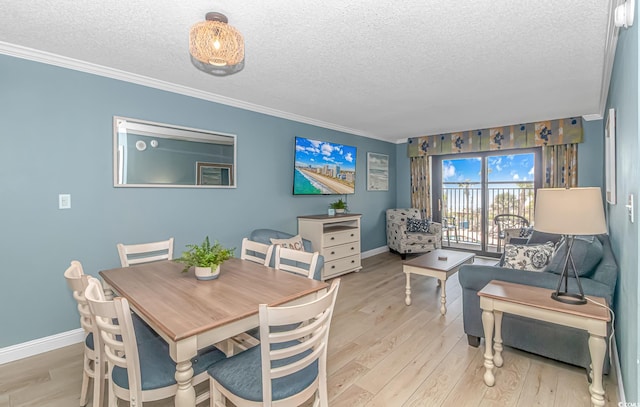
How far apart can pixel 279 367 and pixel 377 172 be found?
5.08m

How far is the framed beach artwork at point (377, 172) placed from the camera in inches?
229

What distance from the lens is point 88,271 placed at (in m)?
2.63

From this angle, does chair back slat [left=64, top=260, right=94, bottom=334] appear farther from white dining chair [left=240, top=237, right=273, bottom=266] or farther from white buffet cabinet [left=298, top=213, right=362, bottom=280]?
white buffet cabinet [left=298, top=213, right=362, bottom=280]

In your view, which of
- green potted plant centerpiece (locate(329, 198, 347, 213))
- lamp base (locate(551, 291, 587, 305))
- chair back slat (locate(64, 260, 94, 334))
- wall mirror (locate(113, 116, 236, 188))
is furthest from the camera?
green potted plant centerpiece (locate(329, 198, 347, 213))

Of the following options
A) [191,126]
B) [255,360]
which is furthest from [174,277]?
[191,126]

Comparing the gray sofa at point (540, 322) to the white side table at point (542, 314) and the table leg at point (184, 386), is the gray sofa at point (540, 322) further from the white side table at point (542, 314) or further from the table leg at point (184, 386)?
the table leg at point (184, 386)

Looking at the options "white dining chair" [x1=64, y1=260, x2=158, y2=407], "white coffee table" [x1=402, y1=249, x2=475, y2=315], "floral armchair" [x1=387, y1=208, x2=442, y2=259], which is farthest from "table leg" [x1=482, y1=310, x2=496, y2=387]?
"floral armchair" [x1=387, y1=208, x2=442, y2=259]

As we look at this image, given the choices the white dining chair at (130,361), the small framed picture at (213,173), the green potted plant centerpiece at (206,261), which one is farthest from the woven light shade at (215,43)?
the small framed picture at (213,173)

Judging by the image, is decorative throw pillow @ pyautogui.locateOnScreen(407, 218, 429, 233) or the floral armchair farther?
decorative throw pillow @ pyautogui.locateOnScreen(407, 218, 429, 233)

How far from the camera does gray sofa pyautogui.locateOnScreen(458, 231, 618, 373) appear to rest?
1984 mm

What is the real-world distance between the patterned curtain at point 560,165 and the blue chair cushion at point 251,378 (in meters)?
5.14

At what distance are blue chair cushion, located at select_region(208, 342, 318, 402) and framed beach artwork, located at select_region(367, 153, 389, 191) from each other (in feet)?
15.1

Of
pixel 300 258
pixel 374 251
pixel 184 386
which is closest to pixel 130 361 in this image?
pixel 184 386

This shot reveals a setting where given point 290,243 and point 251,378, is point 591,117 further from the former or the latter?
point 251,378
